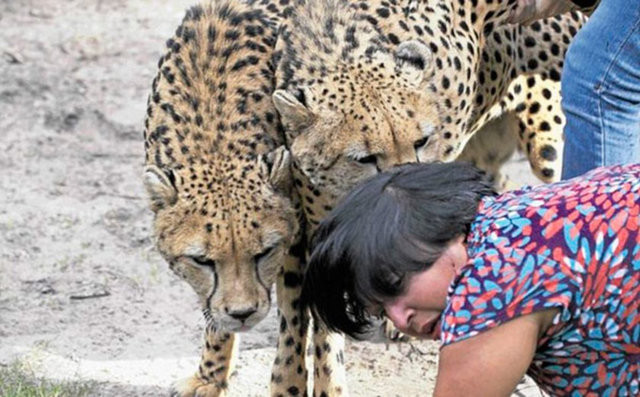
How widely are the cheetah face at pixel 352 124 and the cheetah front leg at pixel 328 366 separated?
63 centimetres

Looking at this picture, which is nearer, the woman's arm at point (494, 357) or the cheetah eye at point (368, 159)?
the woman's arm at point (494, 357)

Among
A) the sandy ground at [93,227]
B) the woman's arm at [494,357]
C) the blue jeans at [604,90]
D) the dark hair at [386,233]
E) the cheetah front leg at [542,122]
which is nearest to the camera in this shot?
the woman's arm at [494,357]

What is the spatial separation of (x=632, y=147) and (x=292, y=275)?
1.36m

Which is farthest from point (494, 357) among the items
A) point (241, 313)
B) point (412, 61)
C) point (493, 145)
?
point (493, 145)

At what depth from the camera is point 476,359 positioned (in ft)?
9.27

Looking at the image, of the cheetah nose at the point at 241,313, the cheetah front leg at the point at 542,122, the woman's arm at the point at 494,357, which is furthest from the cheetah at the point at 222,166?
the woman's arm at the point at 494,357

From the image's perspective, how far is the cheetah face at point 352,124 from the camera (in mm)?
4527

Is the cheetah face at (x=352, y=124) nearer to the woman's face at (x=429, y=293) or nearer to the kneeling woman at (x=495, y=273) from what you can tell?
the kneeling woman at (x=495, y=273)

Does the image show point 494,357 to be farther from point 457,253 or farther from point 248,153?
point 248,153

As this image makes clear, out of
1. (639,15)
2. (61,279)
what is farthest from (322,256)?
(61,279)

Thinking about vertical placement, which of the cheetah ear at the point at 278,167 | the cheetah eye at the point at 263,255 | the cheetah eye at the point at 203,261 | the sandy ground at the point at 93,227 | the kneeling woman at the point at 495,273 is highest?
the kneeling woman at the point at 495,273

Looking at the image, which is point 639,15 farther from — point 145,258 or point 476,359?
point 145,258

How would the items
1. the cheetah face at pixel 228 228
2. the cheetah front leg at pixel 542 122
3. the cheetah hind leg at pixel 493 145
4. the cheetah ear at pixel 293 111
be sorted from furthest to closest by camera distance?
1. the cheetah hind leg at pixel 493 145
2. the cheetah front leg at pixel 542 122
3. the cheetah ear at pixel 293 111
4. the cheetah face at pixel 228 228

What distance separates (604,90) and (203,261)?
1.38 m
